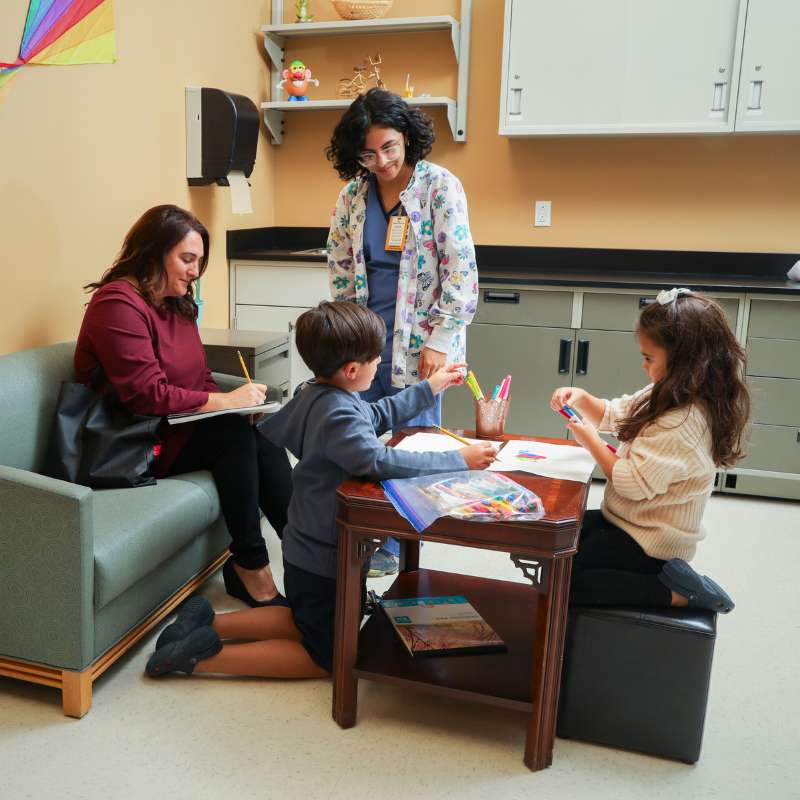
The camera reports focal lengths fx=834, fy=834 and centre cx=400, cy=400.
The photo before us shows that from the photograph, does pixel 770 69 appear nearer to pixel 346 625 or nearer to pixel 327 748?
pixel 346 625

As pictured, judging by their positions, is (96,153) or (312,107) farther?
(312,107)

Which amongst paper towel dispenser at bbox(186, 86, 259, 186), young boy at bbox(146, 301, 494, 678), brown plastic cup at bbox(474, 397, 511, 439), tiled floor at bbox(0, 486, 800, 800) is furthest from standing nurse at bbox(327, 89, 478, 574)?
paper towel dispenser at bbox(186, 86, 259, 186)

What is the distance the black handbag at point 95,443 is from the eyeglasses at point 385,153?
915 mm

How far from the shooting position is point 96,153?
2.79 metres

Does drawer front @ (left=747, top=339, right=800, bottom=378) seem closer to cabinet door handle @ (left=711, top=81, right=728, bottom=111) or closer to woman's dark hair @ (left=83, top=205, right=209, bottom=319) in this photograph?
cabinet door handle @ (left=711, top=81, right=728, bottom=111)

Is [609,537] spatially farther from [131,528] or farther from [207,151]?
[207,151]

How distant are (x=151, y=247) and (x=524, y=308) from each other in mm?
1742

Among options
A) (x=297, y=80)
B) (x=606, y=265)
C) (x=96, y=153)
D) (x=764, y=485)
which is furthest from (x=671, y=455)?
(x=297, y=80)

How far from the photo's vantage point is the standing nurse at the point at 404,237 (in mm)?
2277

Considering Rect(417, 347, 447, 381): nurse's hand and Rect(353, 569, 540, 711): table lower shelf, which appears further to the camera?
Rect(417, 347, 447, 381): nurse's hand

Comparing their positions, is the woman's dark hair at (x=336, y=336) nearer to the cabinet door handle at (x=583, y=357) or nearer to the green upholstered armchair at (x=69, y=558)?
the green upholstered armchair at (x=69, y=558)

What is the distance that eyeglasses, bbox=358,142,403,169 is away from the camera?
2.27 m

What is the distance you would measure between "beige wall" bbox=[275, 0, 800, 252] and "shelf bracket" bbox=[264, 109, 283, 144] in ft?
0.32

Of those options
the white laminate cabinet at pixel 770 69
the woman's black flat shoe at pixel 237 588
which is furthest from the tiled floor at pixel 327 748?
the white laminate cabinet at pixel 770 69
